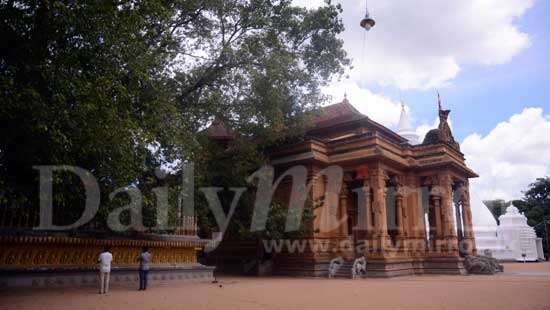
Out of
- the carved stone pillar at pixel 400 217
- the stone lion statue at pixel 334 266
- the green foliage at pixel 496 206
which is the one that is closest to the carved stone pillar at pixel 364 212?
the carved stone pillar at pixel 400 217

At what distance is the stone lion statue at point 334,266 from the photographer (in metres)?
16.6

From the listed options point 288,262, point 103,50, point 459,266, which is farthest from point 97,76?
point 459,266

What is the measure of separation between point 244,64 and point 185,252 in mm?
6511

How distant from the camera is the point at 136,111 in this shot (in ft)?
36.0

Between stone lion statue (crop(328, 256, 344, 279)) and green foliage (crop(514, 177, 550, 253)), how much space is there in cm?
3731

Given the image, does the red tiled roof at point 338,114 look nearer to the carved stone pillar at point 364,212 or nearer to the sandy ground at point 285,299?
the carved stone pillar at point 364,212

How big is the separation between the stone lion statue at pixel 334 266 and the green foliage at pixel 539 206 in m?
37.3

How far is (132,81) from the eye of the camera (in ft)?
34.3

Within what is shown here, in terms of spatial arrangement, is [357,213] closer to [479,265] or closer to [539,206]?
[479,265]

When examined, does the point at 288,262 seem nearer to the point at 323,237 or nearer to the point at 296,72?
the point at 323,237

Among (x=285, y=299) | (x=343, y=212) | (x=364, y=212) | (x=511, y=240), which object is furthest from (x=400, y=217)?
(x=511, y=240)

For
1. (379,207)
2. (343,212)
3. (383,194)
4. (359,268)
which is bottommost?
(359,268)

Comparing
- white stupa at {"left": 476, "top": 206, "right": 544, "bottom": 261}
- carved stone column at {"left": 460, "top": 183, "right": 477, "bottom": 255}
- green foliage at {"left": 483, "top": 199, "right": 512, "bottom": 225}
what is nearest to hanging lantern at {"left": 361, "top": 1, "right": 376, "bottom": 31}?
carved stone column at {"left": 460, "top": 183, "right": 477, "bottom": 255}

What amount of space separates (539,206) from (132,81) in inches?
2085
